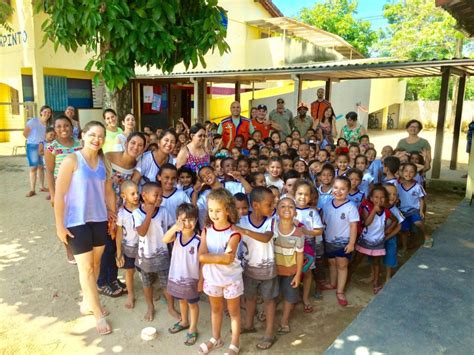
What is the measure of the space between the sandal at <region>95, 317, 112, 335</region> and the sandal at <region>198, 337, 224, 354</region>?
2.53 ft

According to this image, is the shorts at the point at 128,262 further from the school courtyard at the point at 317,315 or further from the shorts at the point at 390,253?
the shorts at the point at 390,253

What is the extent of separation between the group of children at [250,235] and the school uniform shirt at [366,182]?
0.02 m

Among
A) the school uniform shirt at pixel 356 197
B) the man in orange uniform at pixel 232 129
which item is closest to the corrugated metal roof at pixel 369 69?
the man in orange uniform at pixel 232 129

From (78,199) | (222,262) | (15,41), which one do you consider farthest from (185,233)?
(15,41)

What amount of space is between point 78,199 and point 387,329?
7.57ft

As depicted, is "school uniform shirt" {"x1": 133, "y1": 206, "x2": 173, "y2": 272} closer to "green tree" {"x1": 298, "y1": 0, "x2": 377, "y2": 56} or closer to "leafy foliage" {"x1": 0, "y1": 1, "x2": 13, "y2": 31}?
"leafy foliage" {"x1": 0, "y1": 1, "x2": 13, "y2": 31}

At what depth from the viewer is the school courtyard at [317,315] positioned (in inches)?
95.2

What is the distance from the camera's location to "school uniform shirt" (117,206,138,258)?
321 centimetres

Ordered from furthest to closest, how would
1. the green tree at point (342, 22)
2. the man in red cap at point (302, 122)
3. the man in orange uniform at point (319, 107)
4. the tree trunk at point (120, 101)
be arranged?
the green tree at point (342, 22) → the man in orange uniform at point (319, 107) → the man in red cap at point (302, 122) → the tree trunk at point (120, 101)

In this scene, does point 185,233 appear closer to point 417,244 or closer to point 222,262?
point 222,262

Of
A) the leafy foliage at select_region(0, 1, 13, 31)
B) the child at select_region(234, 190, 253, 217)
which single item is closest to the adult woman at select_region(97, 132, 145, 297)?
the child at select_region(234, 190, 253, 217)

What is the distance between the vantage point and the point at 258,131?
629 cm

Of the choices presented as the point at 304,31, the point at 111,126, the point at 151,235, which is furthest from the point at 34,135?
the point at 304,31

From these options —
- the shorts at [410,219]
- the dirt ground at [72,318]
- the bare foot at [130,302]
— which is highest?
the shorts at [410,219]
